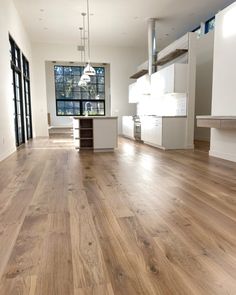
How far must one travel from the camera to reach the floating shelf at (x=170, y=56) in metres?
6.44

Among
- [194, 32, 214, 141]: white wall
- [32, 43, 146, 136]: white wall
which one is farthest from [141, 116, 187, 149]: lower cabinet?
[32, 43, 146, 136]: white wall

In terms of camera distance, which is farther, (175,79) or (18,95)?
(18,95)

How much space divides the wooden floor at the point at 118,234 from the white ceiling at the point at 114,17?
5.11m

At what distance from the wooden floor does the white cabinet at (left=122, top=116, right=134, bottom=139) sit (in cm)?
556

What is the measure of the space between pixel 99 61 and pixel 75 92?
189 inches

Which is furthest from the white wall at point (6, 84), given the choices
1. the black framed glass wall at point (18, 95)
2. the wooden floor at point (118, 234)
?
the wooden floor at point (118, 234)

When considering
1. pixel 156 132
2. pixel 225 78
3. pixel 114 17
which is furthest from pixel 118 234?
pixel 114 17

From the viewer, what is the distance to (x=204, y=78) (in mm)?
8062

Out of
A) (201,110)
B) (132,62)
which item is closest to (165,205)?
(201,110)

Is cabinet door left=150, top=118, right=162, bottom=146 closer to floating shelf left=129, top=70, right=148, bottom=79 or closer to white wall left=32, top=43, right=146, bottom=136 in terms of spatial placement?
floating shelf left=129, top=70, right=148, bottom=79

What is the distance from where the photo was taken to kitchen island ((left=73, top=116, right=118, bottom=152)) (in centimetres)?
593

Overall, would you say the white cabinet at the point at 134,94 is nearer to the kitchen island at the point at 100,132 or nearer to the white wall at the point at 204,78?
the white wall at the point at 204,78

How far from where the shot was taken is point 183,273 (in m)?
1.36

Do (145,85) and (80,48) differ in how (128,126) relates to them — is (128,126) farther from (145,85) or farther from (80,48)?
(80,48)
